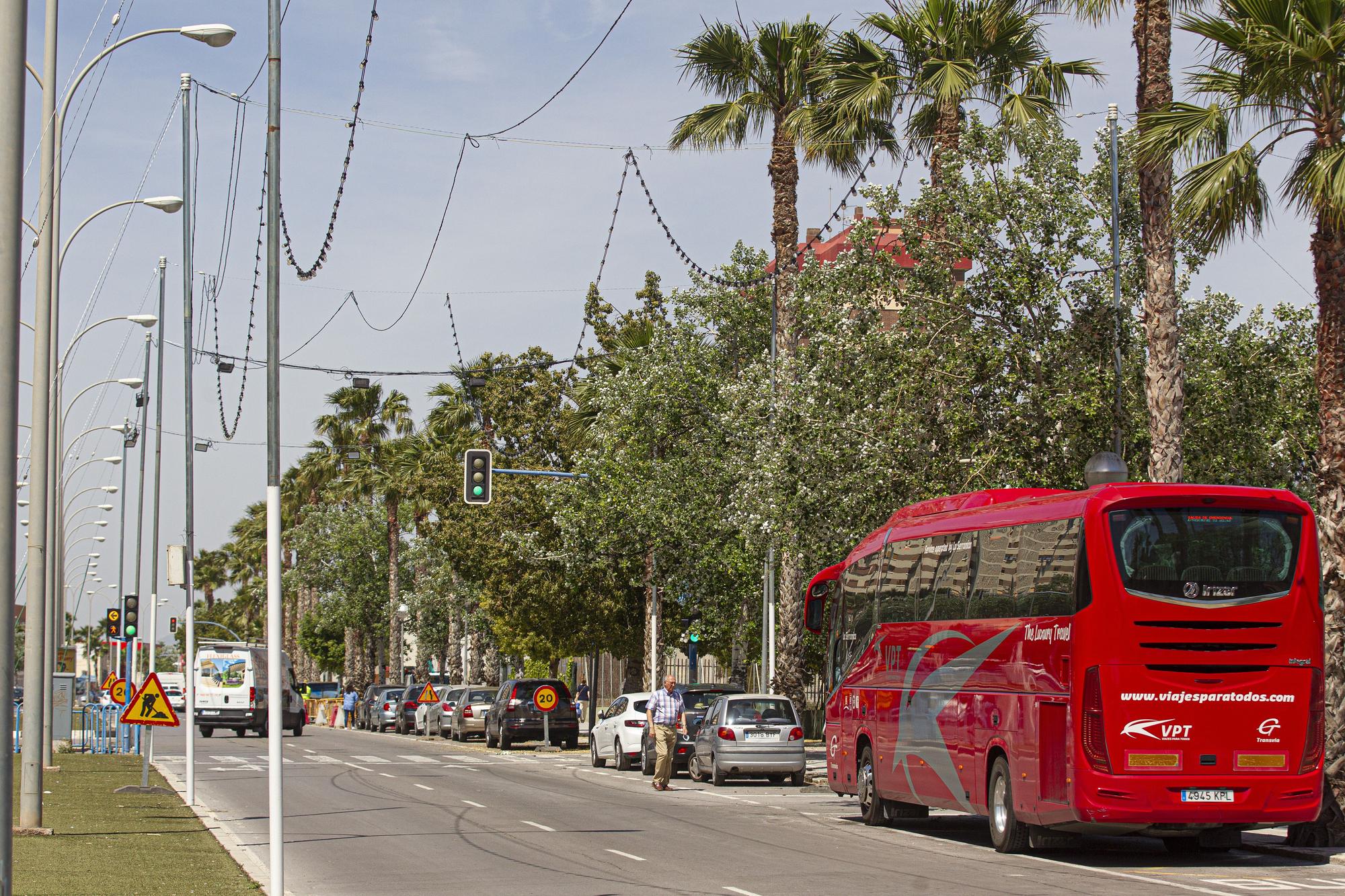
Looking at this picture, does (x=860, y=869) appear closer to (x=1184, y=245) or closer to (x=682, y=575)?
(x=1184, y=245)

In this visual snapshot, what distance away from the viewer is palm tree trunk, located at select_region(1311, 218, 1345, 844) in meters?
16.7

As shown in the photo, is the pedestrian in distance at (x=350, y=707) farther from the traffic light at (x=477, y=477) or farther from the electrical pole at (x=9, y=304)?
the electrical pole at (x=9, y=304)

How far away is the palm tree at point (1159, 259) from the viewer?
768 inches

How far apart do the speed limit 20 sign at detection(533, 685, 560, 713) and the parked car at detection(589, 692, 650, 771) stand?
7.02 meters

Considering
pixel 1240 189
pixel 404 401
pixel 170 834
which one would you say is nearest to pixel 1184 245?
pixel 1240 189

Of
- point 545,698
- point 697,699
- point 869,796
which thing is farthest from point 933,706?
point 545,698

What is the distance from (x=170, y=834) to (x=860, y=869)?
7.77 m

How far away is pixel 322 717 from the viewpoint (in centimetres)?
7206

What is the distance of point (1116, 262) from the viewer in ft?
76.1

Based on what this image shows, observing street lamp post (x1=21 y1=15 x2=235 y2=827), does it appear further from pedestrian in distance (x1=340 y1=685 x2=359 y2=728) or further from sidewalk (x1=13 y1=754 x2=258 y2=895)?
pedestrian in distance (x1=340 y1=685 x2=359 y2=728)

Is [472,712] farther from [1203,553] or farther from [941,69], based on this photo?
[1203,553]

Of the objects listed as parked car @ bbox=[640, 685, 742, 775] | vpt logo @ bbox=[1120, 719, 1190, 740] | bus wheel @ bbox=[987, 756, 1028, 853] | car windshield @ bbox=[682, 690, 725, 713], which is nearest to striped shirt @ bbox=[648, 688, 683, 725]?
parked car @ bbox=[640, 685, 742, 775]

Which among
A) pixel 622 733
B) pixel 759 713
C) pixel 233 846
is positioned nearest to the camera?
pixel 233 846

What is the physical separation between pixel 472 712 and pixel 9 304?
4043 centimetres
